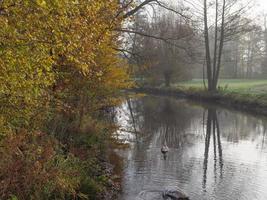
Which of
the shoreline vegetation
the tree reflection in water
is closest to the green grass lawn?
the shoreline vegetation

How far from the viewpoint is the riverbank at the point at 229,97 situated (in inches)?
1206

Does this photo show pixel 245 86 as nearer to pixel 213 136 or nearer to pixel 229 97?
pixel 229 97

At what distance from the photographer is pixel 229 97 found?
35.5 meters

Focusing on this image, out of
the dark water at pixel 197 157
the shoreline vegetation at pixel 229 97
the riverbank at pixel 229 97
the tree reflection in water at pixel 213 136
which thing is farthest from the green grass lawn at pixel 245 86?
the dark water at pixel 197 157

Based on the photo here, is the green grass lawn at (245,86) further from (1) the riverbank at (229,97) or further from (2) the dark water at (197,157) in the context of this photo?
(2) the dark water at (197,157)

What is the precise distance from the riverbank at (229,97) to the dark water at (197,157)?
303 cm

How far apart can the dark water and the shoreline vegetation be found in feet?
10.1

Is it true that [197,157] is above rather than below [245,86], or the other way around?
below

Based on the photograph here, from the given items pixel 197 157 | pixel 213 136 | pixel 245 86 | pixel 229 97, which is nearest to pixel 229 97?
pixel 229 97

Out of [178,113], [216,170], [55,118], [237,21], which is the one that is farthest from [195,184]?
[237,21]

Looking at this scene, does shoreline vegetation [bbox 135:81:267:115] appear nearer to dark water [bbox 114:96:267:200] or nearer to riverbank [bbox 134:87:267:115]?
riverbank [bbox 134:87:267:115]

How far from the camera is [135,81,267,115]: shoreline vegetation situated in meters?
30.7

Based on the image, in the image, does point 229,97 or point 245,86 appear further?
point 245,86

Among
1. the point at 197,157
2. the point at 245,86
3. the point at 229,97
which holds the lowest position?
the point at 197,157
